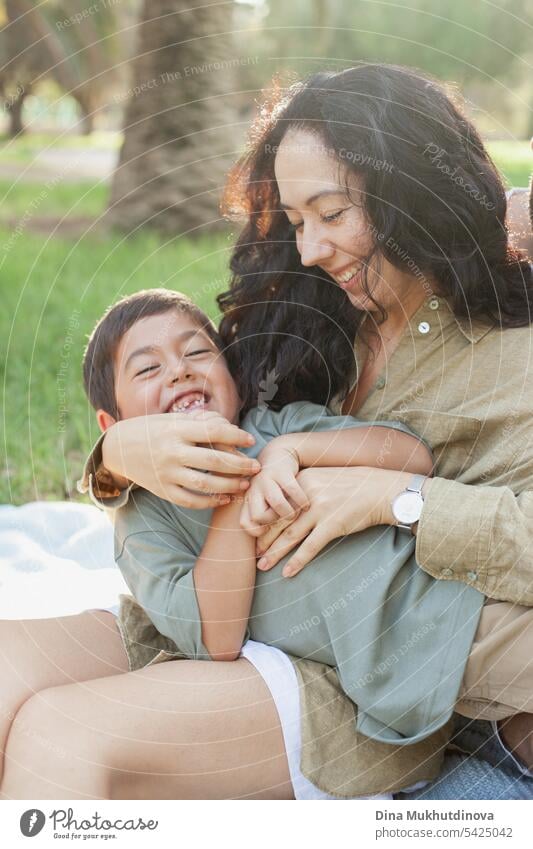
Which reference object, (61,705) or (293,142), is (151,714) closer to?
(61,705)

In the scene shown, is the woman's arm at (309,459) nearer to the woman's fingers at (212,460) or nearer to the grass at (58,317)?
the woman's fingers at (212,460)

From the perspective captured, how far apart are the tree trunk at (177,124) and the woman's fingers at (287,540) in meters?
3.79

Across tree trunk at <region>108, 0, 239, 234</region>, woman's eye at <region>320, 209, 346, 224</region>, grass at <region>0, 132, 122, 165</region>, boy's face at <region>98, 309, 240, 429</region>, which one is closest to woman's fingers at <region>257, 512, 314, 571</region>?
boy's face at <region>98, 309, 240, 429</region>

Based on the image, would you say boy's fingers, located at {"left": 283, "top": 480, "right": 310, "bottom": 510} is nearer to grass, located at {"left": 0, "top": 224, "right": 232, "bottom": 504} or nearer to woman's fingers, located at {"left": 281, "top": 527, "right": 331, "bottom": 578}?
woman's fingers, located at {"left": 281, "top": 527, "right": 331, "bottom": 578}

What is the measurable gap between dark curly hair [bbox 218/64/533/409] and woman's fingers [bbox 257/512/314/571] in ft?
1.15

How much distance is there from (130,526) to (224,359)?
385 millimetres

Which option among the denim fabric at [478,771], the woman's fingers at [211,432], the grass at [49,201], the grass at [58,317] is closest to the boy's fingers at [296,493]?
the woman's fingers at [211,432]

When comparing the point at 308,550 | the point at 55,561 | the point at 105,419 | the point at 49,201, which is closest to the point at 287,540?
the point at 308,550

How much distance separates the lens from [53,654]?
6.16 feet

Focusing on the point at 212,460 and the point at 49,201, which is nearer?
the point at 212,460

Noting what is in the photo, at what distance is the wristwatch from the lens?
1.71 meters

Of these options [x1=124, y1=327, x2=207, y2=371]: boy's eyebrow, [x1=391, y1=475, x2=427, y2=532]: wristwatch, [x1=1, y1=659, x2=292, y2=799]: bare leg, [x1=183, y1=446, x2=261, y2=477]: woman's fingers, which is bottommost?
[x1=1, y1=659, x2=292, y2=799]: bare leg

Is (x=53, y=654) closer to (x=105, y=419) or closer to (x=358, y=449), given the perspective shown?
(x=105, y=419)

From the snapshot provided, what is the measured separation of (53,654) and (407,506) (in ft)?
2.26
